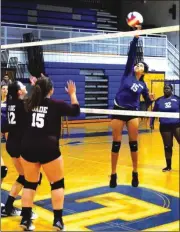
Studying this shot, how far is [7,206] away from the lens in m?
4.77

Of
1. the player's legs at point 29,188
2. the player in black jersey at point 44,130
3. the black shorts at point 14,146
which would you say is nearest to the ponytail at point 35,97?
the player in black jersey at point 44,130

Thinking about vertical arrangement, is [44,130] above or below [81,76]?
below

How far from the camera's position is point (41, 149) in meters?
3.76

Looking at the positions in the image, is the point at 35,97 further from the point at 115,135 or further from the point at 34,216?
the point at 115,135

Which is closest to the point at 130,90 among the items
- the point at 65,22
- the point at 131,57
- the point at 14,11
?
the point at 131,57

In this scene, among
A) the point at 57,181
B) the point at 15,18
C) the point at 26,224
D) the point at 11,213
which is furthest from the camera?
the point at 15,18

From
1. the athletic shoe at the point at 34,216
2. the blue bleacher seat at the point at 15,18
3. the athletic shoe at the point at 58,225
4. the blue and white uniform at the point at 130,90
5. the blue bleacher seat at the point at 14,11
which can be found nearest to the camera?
the athletic shoe at the point at 58,225

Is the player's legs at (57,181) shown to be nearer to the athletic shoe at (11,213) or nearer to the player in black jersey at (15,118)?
the player in black jersey at (15,118)

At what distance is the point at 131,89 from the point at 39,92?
5.33 ft

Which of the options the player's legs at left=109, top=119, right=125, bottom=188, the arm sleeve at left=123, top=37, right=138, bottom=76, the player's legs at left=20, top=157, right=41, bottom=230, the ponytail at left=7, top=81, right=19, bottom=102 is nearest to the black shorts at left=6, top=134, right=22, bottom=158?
the ponytail at left=7, top=81, right=19, bottom=102

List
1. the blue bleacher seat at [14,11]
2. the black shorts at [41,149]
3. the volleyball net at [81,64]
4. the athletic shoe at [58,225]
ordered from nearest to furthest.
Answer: the black shorts at [41,149], the athletic shoe at [58,225], the volleyball net at [81,64], the blue bleacher seat at [14,11]

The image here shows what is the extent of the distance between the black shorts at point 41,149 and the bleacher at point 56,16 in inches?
586

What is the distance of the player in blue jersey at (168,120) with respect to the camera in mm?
6707

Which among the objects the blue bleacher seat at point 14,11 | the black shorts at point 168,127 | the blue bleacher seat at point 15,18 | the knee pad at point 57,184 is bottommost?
the knee pad at point 57,184
